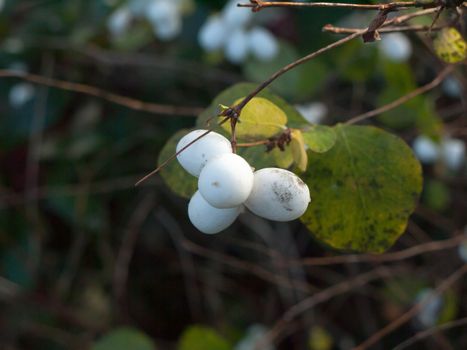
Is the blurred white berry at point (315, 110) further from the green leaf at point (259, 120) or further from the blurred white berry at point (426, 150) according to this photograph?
the green leaf at point (259, 120)

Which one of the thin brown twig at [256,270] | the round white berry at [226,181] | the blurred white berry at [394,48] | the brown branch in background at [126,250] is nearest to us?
the round white berry at [226,181]

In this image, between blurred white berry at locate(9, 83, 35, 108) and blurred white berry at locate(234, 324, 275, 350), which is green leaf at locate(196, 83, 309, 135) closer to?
blurred white berry at locate(234, 324, 275, 350)

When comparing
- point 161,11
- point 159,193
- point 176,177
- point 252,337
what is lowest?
point 252,337

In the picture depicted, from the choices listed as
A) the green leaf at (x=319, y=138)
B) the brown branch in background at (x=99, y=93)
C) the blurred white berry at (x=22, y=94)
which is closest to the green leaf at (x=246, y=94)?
the green leaf at (x=319, y=138)

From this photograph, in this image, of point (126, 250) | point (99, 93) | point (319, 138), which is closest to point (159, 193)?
point (126, 250)

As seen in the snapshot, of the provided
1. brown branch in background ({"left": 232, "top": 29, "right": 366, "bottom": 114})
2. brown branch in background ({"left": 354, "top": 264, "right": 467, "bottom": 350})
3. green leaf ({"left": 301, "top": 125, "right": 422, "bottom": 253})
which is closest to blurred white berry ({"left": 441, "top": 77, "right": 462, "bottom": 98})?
brown branch in background ({"left": 354, "top": 264, "right": 467, "bottom": 350})

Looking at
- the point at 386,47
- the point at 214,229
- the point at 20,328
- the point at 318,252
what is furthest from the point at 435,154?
the point at 20,328

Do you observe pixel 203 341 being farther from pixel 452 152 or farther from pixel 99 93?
pixel 452 152
